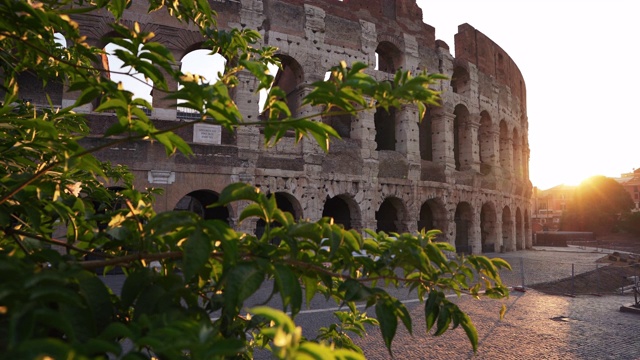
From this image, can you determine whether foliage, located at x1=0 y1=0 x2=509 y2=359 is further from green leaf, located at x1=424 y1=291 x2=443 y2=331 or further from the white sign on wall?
the white sign on wall

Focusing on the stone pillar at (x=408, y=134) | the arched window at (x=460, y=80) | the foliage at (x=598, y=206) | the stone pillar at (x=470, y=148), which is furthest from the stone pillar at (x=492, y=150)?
the foliage at (x=598, y=206)

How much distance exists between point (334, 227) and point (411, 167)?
14055mm

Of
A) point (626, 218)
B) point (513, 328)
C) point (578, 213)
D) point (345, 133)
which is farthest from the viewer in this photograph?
point (578, 213)

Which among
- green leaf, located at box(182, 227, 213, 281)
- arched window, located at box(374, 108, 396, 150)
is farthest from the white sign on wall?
green leaf, located at box(182, 227, 213, 281)

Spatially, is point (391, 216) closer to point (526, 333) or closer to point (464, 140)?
point (464, 140)

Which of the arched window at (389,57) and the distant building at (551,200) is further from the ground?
the arched window at (389,57)

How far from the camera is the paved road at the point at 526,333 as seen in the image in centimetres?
566

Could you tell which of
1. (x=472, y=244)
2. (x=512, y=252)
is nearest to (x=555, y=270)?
(x=472, y=244)

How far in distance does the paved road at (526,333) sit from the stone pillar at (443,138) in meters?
7.56

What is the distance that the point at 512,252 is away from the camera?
20078mm

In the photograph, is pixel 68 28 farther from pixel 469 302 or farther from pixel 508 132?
pixel 508 132

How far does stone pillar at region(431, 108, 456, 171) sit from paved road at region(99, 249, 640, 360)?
756 cm

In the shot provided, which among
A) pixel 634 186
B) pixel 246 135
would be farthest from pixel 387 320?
pixel 634 186

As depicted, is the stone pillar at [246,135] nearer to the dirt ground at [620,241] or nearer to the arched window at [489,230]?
the arched window at [489,230]
